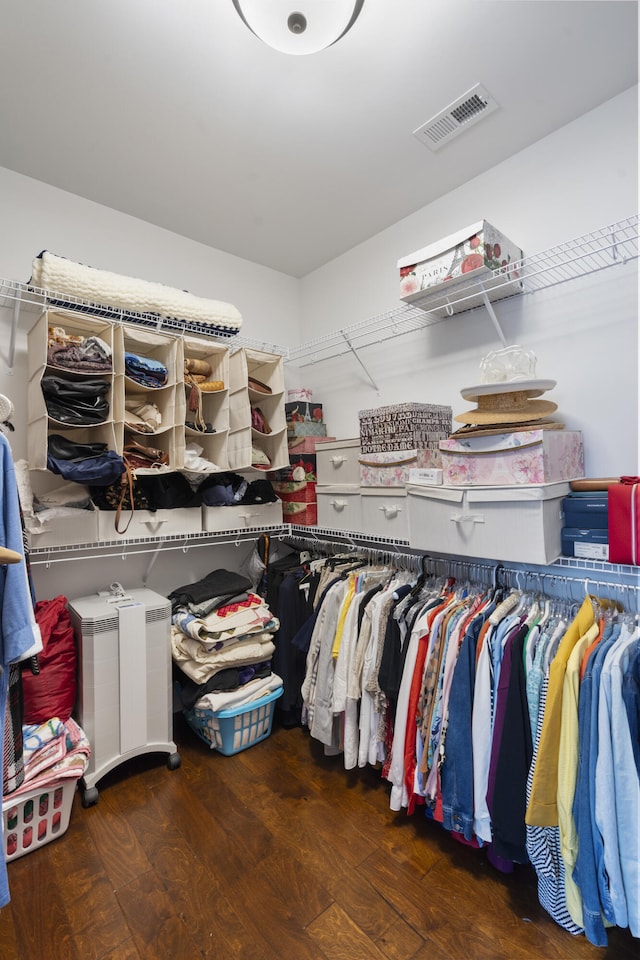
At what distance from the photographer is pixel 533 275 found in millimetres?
1743

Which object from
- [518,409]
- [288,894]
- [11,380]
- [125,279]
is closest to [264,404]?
[125,279]

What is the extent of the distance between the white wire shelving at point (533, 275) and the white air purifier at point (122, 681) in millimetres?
1725

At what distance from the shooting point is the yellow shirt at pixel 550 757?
1.24 metres

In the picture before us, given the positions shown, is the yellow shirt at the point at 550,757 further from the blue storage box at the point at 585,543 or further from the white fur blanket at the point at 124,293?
the white fur blanket at the point at 124,293

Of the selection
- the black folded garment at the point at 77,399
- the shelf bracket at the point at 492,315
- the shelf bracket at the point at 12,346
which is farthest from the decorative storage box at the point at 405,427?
the shelf bracket at the point at 12,346

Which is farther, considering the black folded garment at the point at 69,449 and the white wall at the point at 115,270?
the white wall at the point at 115,270

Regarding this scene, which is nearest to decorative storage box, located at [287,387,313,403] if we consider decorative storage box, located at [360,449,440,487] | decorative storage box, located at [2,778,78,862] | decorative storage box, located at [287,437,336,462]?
decorative storage box, located at [287,437,336,462]

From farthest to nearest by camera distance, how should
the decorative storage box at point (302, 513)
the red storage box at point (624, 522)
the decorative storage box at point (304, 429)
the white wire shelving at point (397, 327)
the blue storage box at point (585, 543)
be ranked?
the decorative storage box at point (304, 429) < the decorative storage box at point (302, 513) < the white wire shelving at point (397, 327) < the blue storage box at point (585, 543) < the red storage box at point (624, 522)

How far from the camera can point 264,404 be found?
8.55 feet

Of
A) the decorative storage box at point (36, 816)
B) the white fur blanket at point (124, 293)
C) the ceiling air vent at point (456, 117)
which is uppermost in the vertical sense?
the ceiling air vent at point (456, 117)

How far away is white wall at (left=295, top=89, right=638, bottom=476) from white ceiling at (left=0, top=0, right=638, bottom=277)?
0.12 metres

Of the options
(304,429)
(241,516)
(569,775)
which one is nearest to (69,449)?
(241,516)

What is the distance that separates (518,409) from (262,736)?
1.86 metres

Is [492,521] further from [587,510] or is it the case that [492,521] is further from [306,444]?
[306,444]
